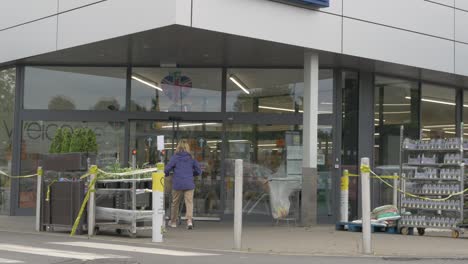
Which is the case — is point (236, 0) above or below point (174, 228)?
above

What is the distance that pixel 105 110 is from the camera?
19.1 metres

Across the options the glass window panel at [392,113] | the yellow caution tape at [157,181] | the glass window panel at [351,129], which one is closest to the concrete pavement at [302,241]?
the yellow caution tape at [157,181]

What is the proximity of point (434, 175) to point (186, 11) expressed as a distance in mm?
5961

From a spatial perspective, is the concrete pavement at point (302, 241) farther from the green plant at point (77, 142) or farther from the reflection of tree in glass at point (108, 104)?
the reflection of tree in glass at point (108, 104)

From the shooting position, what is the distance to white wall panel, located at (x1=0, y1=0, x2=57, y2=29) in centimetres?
1686

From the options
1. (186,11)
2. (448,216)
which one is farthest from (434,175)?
(186,11)

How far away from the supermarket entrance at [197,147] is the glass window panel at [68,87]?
127 centimetres

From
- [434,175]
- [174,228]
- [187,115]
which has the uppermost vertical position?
[187,115]

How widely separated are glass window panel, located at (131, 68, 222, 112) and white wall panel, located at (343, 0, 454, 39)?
4.21 metres

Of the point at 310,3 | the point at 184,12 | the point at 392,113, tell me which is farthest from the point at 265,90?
the point at 184,12

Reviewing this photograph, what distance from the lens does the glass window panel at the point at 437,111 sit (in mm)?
21016

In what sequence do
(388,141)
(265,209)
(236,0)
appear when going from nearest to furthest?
(236,0), (265,209), (388,141)

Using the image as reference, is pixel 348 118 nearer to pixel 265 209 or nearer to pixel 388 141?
pixel 388 141

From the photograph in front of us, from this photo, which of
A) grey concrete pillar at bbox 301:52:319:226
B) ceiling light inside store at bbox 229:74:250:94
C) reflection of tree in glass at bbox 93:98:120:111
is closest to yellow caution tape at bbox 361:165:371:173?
grey concrete pillar at bbox 301:52:319:226
